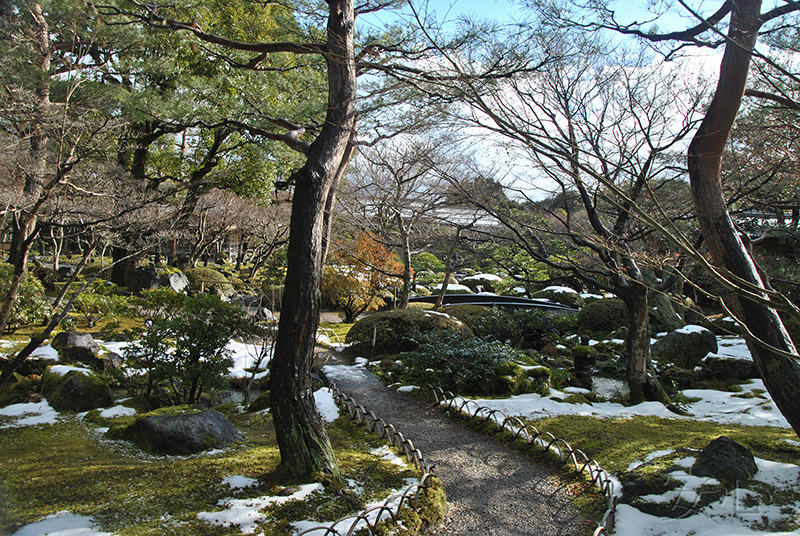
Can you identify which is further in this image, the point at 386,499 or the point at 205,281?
the point at 205,281

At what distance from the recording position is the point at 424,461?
14.6 ft

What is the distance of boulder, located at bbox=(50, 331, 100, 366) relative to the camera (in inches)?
324

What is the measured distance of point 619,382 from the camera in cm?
922

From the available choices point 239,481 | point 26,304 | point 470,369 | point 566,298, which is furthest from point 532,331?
point 26,304

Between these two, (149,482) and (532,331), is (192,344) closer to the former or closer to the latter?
(149,482)

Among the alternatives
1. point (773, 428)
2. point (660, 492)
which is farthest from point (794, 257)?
point (660, 492)

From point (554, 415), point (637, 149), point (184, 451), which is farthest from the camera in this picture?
point (637, 149)

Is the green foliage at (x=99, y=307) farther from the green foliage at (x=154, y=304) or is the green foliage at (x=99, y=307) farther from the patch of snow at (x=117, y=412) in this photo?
the patch of snow at (x=117, y=412)

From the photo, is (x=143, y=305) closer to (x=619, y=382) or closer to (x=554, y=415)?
(x=554, y=415)

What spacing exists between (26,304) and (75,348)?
264 centimetres

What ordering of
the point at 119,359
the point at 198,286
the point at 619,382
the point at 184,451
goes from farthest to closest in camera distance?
the point at 198,286 < the point at 619,382 < the point at 119,359 < the point at 184,451

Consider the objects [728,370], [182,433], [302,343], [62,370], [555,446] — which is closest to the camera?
[302,343]

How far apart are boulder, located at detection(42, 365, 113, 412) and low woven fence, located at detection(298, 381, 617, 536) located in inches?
130

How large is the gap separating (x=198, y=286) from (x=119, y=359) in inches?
344
